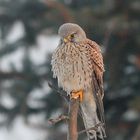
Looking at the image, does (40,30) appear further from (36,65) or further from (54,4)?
(54,4)

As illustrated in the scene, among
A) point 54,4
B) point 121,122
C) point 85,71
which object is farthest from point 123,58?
point 85,71

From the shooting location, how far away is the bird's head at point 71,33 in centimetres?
573

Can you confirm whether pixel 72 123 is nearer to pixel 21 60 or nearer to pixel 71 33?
pixel 71 33

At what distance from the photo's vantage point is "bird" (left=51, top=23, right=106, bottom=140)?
597cm

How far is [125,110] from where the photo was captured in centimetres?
1478

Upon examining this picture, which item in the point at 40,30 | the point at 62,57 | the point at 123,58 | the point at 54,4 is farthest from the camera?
the point at 40,30

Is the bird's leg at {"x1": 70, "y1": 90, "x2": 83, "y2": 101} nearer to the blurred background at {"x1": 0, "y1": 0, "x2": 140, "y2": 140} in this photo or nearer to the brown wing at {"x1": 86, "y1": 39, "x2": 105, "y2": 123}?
the brown wing at {"x1": 86, "y1": 39, "x2": 105, "y2": 123}

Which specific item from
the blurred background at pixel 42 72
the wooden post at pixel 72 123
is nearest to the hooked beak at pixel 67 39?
the wooden post at pixel 72 123

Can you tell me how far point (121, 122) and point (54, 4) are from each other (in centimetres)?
349

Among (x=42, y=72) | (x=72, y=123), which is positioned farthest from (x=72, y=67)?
(x=42, y=72)

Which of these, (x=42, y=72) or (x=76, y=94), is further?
(x=42, y=72)

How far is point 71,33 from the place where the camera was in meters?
5.79

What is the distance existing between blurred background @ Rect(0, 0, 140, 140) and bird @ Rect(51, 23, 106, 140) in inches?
270

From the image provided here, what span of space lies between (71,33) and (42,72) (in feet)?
30.0
